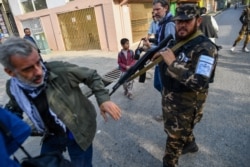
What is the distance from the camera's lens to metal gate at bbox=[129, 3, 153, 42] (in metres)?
11.0

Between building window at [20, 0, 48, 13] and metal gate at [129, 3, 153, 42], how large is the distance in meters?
4.67

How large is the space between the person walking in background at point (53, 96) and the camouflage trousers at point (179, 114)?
689mm

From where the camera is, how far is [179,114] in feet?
6.61

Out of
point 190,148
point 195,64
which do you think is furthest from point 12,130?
point 190,148

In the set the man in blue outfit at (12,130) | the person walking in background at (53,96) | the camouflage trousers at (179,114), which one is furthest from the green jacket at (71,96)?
the camouflage trousers at (179,114)

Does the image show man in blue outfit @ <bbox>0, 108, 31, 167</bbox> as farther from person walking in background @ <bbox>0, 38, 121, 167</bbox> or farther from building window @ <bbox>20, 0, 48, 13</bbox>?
building window @ <bbox>20, 0, 48, 13</bbox>

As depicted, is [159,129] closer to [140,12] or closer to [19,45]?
[19,45]

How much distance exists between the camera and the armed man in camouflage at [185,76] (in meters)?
1.67

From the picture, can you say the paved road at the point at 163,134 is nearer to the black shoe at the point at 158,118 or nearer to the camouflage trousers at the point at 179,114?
the black shoe at the point at 158,118

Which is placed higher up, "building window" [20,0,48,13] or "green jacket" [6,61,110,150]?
"building window" [20,0,48,13]

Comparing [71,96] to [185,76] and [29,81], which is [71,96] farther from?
[185,76]

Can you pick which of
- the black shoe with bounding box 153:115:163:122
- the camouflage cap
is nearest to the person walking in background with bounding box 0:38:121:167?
the camouflage cap

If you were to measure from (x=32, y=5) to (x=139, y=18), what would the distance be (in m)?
5.99

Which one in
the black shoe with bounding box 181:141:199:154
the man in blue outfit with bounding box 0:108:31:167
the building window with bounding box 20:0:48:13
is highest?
the building window with bounding box 20:0:48:13
